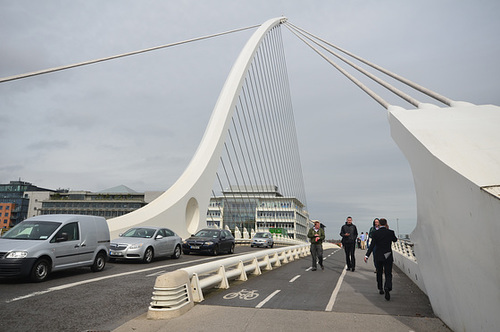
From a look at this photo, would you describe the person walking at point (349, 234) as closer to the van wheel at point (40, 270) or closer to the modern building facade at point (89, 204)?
the van wheel at point (40, 270)

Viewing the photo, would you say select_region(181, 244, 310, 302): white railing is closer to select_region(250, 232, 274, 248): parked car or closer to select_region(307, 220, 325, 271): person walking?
select_region(307, 220, 325, 271): person walking

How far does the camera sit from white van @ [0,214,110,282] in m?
8.16

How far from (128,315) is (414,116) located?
5882 millimetres

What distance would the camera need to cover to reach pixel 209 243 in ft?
60.0

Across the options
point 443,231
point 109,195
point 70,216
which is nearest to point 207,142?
point 70,216

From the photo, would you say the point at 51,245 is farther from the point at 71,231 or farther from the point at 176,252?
the point at 176,252

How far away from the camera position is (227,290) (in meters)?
8.09

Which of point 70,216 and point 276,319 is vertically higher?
point 70,216

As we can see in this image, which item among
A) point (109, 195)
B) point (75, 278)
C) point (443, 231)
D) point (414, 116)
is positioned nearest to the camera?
point (443, 231)

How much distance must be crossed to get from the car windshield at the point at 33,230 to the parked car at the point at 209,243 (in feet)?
30.9

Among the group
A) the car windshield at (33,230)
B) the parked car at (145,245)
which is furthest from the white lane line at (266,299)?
the parked car at (145,245)

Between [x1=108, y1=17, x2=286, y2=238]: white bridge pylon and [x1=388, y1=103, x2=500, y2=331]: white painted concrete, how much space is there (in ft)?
54.0

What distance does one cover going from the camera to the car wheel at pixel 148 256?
13729 millimetres

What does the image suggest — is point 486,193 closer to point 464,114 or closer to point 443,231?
point 443,231
